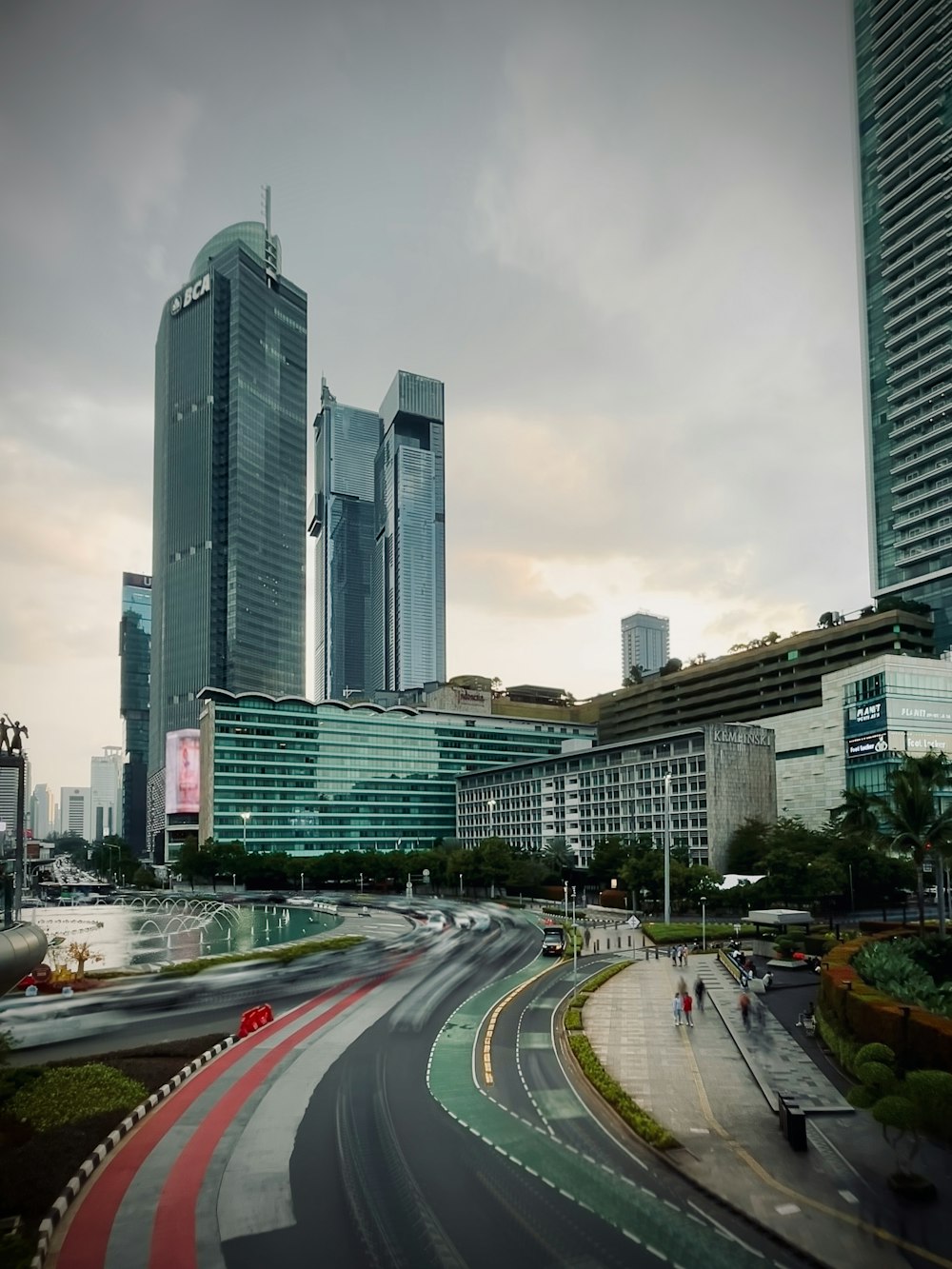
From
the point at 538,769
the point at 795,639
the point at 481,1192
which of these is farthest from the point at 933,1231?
the point at 795,639

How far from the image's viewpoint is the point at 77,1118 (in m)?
28.4

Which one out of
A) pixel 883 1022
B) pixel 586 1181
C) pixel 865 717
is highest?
pixel 865 717

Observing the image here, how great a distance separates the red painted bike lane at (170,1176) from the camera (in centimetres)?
2036

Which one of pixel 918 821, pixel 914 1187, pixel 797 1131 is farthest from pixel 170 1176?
pixel 918 821

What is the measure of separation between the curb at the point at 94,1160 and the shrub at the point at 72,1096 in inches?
17.7

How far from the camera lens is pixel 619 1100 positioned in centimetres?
3052

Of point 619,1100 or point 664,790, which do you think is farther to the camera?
point 664,790

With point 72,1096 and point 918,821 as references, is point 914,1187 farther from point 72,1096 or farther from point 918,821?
point 918,821

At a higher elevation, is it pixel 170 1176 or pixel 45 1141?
pixel 45 1141

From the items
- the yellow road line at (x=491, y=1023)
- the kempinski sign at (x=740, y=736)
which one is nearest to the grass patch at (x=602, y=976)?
the yellow road line at (x=491, y=1023)

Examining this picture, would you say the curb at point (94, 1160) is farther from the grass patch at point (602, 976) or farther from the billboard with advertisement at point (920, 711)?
the billboard with advertisement at point (920, 711)

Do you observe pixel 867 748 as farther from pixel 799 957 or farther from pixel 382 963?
pixel 382 963

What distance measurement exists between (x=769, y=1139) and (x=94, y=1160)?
774 inches

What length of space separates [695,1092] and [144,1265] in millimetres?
20153
